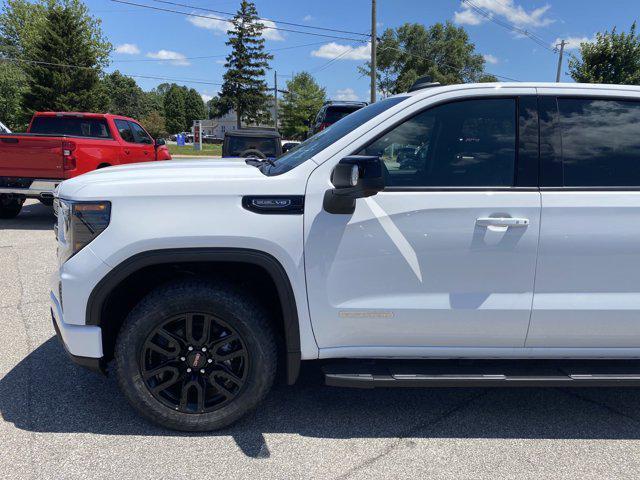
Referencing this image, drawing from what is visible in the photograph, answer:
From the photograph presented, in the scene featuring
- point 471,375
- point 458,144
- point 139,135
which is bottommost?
point 471,375

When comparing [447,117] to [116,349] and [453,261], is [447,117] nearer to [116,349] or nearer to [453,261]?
[453,261]

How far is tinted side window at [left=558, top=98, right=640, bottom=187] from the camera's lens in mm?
2730

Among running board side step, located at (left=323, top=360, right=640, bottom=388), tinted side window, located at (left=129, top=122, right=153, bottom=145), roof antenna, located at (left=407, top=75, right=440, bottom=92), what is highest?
tinted side window, located at (left=129, top=122, right=153, bottom=145)

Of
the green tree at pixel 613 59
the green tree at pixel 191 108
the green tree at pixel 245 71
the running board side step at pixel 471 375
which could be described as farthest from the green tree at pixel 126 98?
the running board side step at pixel 471 375

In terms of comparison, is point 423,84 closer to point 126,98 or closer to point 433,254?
point 433,254

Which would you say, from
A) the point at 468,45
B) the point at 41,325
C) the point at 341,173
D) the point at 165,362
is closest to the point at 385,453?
the point at 165,362

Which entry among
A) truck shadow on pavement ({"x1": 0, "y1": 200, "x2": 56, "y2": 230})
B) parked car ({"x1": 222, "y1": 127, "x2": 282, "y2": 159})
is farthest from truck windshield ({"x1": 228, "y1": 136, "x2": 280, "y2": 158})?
truck shadow on pavement ({"x1": 0, "y1": 200, "x2": 56, "y2": 230})

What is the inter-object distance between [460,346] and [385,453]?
71 centimetres

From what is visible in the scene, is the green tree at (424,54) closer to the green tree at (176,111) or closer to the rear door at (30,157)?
the rear door at (30,157)

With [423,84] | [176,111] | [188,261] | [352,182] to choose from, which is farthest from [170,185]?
[176,111]

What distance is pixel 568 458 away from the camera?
2.66m

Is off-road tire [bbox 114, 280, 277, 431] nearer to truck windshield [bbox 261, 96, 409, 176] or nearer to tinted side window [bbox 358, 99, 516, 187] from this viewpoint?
truck windshield [bbox 261, 96, 409, 176]

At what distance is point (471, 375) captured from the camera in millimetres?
2674

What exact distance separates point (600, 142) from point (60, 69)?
4314 centimetres
